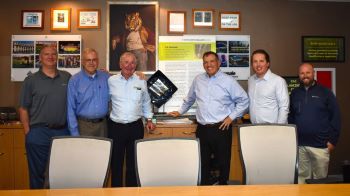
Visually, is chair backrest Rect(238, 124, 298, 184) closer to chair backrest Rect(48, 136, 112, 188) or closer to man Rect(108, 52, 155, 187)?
chair backrest Rect(48, 136, 112, 188)

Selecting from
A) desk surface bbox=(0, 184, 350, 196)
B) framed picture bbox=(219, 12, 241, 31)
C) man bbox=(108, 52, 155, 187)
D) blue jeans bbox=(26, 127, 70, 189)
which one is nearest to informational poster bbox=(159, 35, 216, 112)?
framed picture bbox=(219, 12, 241, 31)

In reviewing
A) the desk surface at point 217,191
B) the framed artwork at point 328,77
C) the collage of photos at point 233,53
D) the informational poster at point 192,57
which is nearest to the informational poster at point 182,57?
the informational poster at point 192,57

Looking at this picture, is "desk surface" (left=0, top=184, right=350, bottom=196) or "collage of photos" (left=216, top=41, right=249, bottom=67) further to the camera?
"collage of photos" (left=216, top=41, right=249, bottom=67)

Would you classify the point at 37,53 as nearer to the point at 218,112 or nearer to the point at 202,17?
the point at 202,17

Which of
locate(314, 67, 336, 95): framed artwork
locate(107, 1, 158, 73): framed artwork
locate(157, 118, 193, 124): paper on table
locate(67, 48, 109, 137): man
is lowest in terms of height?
locate(157, 118, 193, 124): paper on table

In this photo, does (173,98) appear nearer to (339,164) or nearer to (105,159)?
(105,159)

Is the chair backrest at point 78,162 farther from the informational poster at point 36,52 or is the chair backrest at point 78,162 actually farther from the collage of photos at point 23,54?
the collage of photos at point 23,54

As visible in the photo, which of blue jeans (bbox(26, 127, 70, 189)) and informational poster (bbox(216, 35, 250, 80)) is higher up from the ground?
informational poster (bbox(216, 35, 250, 80))

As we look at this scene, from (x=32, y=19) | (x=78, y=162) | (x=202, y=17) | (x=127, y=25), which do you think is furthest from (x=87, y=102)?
(x=202, y=17)

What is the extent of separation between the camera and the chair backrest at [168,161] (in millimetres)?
1951

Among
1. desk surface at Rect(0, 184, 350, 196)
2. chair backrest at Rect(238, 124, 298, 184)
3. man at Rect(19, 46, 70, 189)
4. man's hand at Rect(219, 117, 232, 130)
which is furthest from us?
man's hand at Rect(219, 117, 232, 130)

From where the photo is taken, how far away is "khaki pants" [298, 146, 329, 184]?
298 centimetres

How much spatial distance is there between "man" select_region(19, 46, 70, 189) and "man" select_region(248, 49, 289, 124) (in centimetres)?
188

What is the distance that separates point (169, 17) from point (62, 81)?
180 cm
